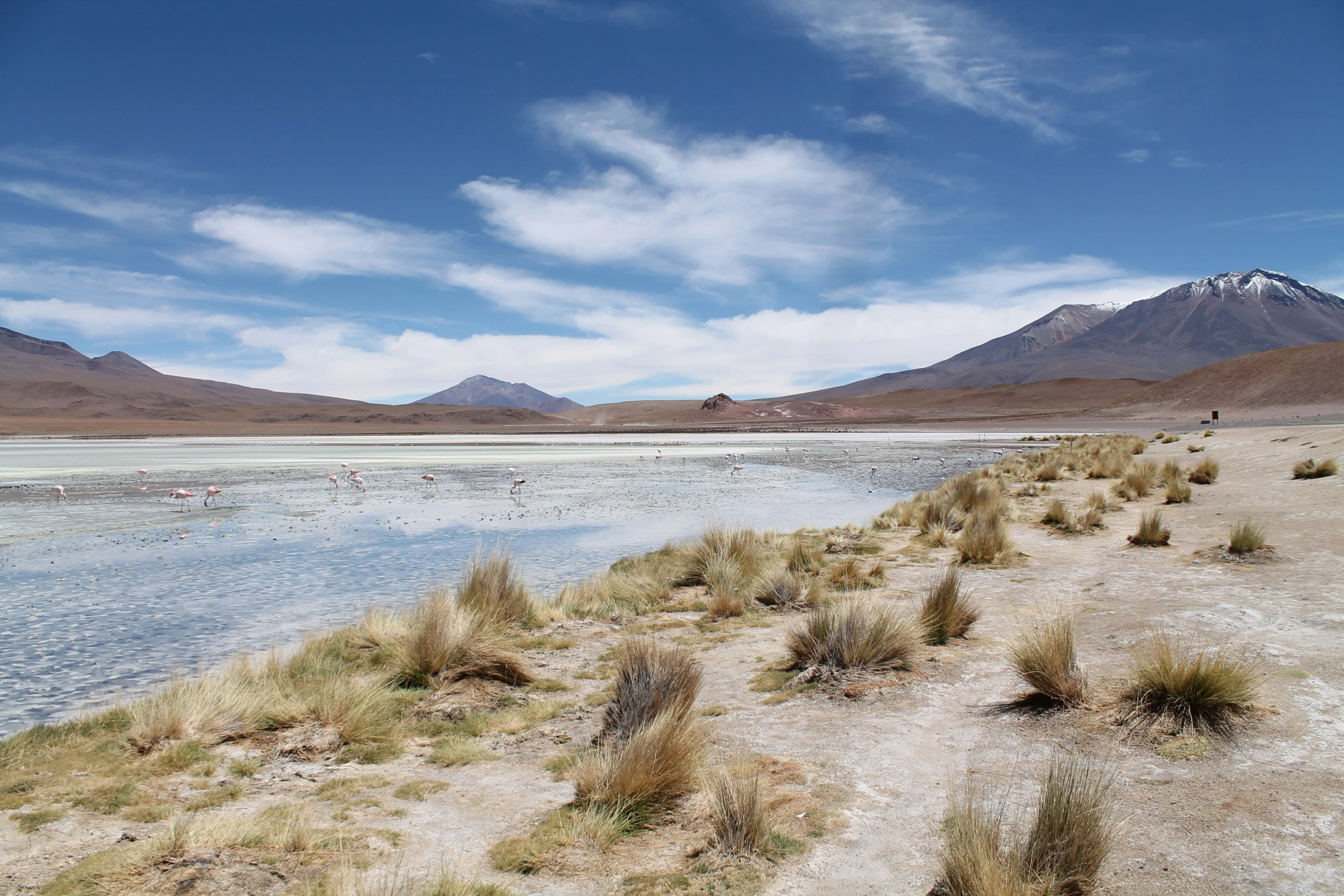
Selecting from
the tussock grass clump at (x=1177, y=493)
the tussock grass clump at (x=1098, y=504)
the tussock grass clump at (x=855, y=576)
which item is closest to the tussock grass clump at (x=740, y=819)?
the tussock grass clump at (x=855, y=576)

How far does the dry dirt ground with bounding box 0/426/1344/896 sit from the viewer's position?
9.49 feet

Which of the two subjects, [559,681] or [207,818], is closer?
[207,818]

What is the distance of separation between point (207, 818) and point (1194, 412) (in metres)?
69.7

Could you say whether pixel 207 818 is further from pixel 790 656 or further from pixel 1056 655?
pixel 1056 655

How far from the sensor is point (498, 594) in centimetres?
741

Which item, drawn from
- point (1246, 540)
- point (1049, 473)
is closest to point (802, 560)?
point (1246, 540)

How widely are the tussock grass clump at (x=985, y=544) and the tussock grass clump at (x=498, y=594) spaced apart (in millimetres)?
5417

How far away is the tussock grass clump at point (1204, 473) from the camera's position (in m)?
14.7

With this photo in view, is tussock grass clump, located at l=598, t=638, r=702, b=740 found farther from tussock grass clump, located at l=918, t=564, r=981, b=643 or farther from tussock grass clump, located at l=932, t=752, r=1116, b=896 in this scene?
tussock grass clump, located at l=918, t=564, r=981, b=643

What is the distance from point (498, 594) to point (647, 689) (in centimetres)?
335

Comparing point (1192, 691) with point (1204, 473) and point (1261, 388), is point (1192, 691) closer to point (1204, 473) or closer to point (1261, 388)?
point (1204, 473)

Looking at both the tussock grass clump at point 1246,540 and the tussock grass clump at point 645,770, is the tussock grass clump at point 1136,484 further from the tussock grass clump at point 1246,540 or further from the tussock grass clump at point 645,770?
the tussock grass clump at point 645,770

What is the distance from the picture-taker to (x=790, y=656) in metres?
5.84

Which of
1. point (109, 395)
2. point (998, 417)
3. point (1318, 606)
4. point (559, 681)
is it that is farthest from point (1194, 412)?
point (109, 395)
